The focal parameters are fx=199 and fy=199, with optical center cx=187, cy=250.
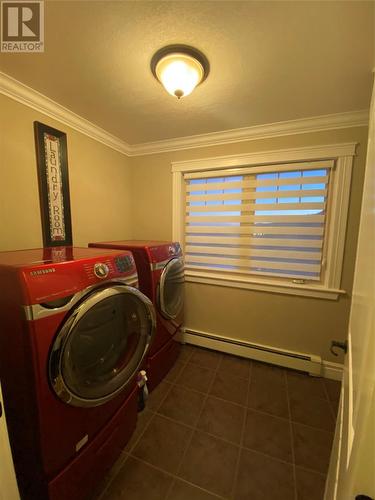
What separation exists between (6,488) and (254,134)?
234 centimetres

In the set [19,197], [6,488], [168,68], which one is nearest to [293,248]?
[168,68]

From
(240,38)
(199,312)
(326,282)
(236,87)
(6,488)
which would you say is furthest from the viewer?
(199,312)

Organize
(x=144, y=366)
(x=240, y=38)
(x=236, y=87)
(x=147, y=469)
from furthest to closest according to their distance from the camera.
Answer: (x=144, y=366) → (x=236, y=87) → (x=147, y=469) → (x=240, y=38)

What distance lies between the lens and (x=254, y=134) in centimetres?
176

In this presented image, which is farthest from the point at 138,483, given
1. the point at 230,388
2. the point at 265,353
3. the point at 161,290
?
the point at 265,353

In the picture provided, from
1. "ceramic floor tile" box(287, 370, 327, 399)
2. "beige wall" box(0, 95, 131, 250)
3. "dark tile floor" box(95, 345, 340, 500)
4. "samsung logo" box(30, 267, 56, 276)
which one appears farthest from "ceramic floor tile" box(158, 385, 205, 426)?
"beige wall" box(0, 95, 131, 250)

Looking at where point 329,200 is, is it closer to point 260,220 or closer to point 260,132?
point 260,220

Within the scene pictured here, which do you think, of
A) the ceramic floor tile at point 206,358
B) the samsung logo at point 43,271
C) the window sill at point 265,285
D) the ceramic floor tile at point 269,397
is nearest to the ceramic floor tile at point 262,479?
the ceramic floor tile at point 269,397

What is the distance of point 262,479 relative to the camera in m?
1.04

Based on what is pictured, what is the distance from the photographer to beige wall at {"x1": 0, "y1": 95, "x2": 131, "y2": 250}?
125cm

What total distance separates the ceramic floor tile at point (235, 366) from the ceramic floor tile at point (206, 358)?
57 mm

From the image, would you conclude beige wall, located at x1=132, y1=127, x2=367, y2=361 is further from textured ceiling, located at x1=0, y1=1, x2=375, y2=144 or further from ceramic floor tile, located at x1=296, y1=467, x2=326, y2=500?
ceramic floor tile, located at x1=296, y1=467, x2=326, y2=500

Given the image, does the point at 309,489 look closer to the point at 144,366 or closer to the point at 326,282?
the point at 144,366

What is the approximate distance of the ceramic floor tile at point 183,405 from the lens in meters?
1.36
